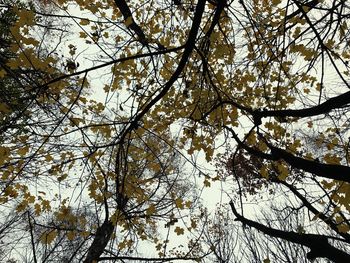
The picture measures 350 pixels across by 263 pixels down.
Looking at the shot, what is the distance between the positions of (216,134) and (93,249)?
3.25m

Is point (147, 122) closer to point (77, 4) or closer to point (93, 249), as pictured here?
point (77, 4)

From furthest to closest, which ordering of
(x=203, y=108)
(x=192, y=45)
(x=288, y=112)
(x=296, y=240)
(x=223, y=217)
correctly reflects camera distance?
(x=223, y=217)
(x=203, y=108)
(x=296, y=240)
(x=288, y=112)
(x=192, y=45)

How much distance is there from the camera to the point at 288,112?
248 centimetres

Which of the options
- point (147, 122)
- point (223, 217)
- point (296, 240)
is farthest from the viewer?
point (223, 217)

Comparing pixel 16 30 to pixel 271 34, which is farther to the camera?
pixel 271 34

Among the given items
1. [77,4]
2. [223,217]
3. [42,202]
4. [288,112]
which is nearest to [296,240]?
[288,112]

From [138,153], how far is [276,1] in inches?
110

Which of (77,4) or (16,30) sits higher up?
(77,4)

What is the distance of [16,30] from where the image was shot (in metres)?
2.49

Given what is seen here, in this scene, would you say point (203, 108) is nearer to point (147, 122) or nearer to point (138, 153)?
point (147, 122)

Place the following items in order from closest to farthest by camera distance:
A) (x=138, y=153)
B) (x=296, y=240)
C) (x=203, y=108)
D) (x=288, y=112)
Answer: (x=288, y=112) < (x=296, y=240) < (x=203, y=108) < (x=138, y=153)

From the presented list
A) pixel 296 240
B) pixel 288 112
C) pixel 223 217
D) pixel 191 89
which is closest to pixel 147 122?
pixel 191 89

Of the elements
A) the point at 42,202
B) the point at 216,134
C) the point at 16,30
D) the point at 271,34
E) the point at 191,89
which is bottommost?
the point at 42,202

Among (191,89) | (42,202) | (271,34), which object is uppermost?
(271,34)
